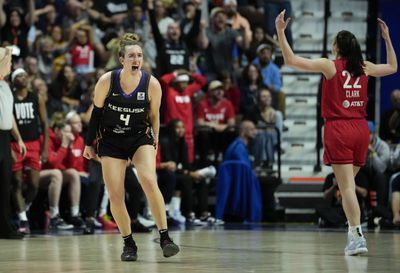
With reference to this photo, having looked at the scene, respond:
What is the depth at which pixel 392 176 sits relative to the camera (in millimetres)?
14523

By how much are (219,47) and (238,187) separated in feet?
10.6

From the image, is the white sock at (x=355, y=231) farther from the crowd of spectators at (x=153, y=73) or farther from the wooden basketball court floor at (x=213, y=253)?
the crowd of spectators at (x=153, y=73)

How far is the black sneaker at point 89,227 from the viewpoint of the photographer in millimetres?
12867

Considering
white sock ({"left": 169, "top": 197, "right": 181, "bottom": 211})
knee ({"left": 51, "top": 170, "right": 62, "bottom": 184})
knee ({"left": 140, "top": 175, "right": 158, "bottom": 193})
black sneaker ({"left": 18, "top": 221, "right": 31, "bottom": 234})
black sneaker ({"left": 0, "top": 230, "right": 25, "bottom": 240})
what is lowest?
white sock ({"left": 169, "top": 197, "right": 181, "bottom": 211})

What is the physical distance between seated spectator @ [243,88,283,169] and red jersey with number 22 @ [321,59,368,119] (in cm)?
686

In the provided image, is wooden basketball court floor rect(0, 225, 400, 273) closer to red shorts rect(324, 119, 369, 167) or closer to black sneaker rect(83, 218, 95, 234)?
black sneaker rect(83, 218, 95, 234)

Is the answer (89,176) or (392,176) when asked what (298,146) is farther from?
(89,176)

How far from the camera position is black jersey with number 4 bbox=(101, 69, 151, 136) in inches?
334

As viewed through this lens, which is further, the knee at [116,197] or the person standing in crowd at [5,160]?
the person standing in crowd at [5,160]

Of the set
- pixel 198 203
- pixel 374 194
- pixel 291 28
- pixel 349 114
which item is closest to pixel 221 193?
pixel 198 203

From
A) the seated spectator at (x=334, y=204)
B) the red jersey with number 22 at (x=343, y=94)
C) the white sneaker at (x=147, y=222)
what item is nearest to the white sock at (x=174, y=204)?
the white sneaker at (x=147, y=222)

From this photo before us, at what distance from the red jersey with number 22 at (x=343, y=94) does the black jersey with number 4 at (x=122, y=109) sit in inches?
72.7

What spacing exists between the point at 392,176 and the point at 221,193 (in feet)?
8.44

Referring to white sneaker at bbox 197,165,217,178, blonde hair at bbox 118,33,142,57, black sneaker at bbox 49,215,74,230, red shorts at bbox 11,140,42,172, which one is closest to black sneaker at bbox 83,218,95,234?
black sneaker at bbox 49,215,74,230
